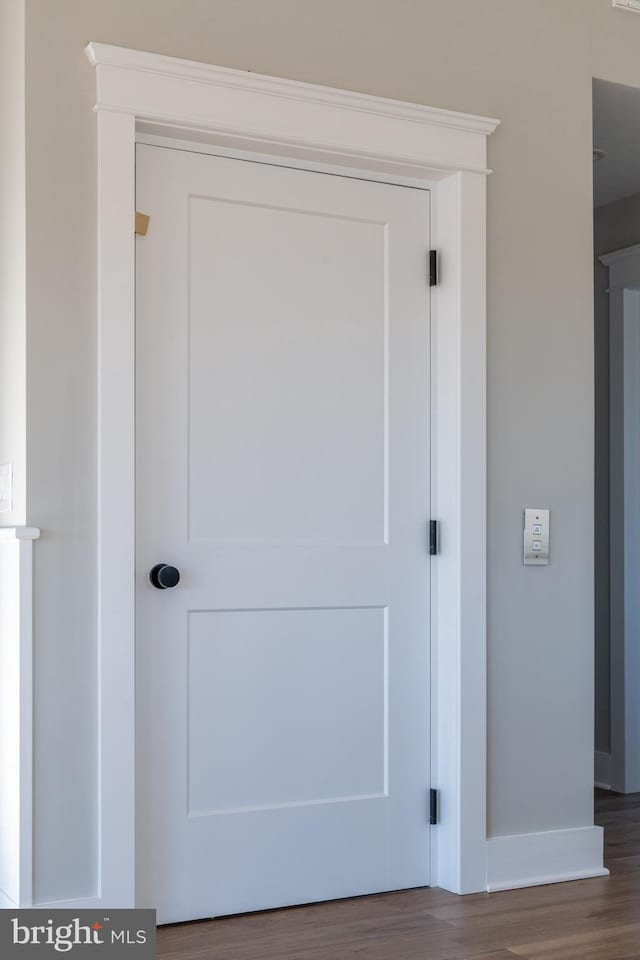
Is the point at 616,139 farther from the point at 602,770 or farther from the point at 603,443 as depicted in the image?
the point at 602,770

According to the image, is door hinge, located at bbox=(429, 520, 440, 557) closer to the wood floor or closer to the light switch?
the light switch

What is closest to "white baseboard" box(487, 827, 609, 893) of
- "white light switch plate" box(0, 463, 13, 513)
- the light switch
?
the light switch

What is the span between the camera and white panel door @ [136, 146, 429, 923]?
3.00m

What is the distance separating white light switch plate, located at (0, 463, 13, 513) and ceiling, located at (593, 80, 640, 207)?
7.50 ft

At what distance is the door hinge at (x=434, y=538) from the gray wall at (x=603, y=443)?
1898mm

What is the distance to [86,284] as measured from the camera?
2.87 m

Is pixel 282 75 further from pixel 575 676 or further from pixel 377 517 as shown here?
pixel 575 676

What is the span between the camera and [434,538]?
11.1ft

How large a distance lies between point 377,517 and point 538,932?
1.22m

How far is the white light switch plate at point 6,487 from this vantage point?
290cm

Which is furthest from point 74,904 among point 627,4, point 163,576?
point 627,4

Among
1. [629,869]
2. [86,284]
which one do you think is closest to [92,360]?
[86,284]

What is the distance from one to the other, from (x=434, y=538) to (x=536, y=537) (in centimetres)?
34

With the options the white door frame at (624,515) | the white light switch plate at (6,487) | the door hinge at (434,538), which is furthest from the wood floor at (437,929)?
the white door frame at (624,515)
